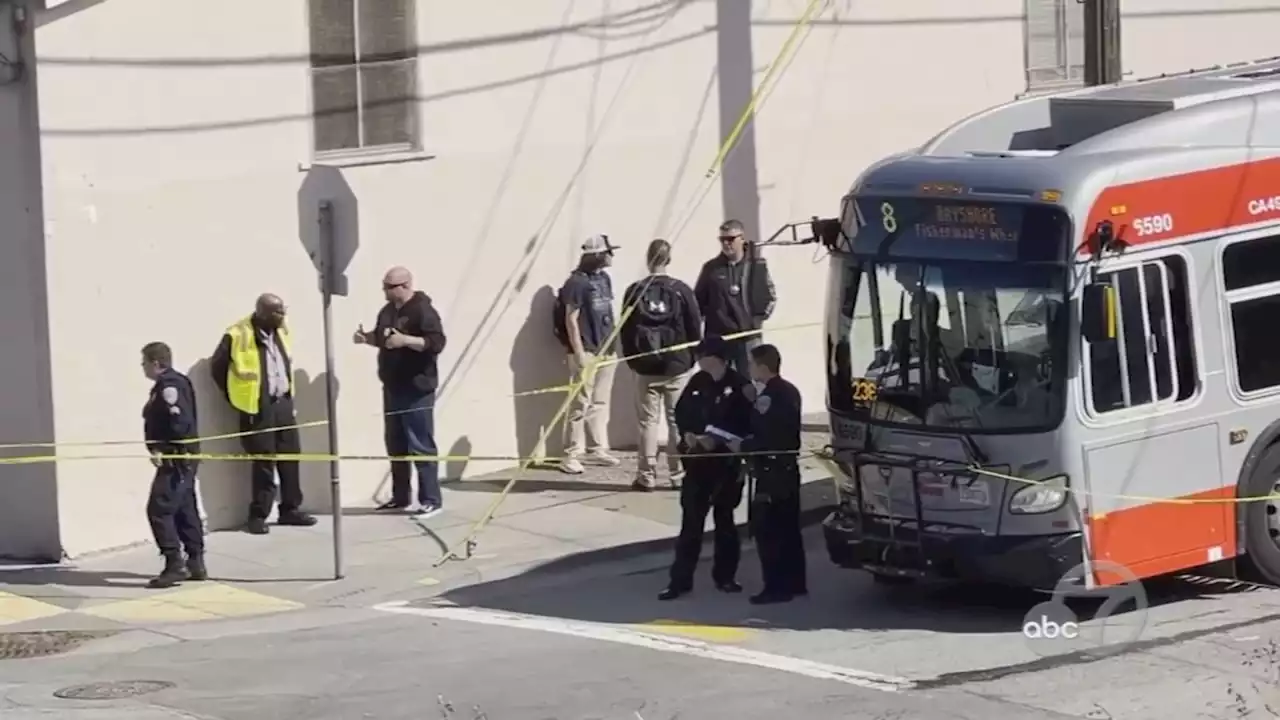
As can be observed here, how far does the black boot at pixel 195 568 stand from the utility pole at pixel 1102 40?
809 centimetres

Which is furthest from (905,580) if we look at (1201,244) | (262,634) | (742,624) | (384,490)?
(384,490)

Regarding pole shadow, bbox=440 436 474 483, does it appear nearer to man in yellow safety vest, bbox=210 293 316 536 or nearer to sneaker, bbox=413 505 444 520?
sneaker, bbox=413 505 444 520

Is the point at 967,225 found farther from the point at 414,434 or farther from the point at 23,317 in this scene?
the point at 23,317

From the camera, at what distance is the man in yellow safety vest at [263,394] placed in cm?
1545

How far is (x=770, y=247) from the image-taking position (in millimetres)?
19141

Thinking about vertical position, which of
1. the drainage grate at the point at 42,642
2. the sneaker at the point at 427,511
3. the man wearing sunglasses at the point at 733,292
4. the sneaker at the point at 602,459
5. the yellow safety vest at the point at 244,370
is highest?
the man wearing sunglasses at the point at 733,292

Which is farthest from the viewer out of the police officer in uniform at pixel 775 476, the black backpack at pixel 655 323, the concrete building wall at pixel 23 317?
the black backpack at pixel 655 323

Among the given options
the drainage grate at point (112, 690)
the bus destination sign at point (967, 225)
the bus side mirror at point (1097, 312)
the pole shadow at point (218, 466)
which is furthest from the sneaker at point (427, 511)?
the bus side mirror at point (1097, 312)

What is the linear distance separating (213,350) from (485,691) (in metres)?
5.40

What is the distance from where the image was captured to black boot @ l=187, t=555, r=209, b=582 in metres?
14.5

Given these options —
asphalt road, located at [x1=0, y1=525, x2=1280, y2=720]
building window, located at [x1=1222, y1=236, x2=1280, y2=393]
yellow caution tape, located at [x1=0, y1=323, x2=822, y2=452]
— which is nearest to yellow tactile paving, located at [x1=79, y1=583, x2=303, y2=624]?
asphalt road, located at [x1=0, y1=525, x2=1280, y2=720]

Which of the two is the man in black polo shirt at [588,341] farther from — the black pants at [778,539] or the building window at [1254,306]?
the building window at [1254,306]

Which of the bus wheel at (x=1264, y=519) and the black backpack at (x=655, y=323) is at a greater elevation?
the black backpack at (x=655, y=323)

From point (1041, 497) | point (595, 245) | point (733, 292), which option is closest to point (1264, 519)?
point (1041, 497)
